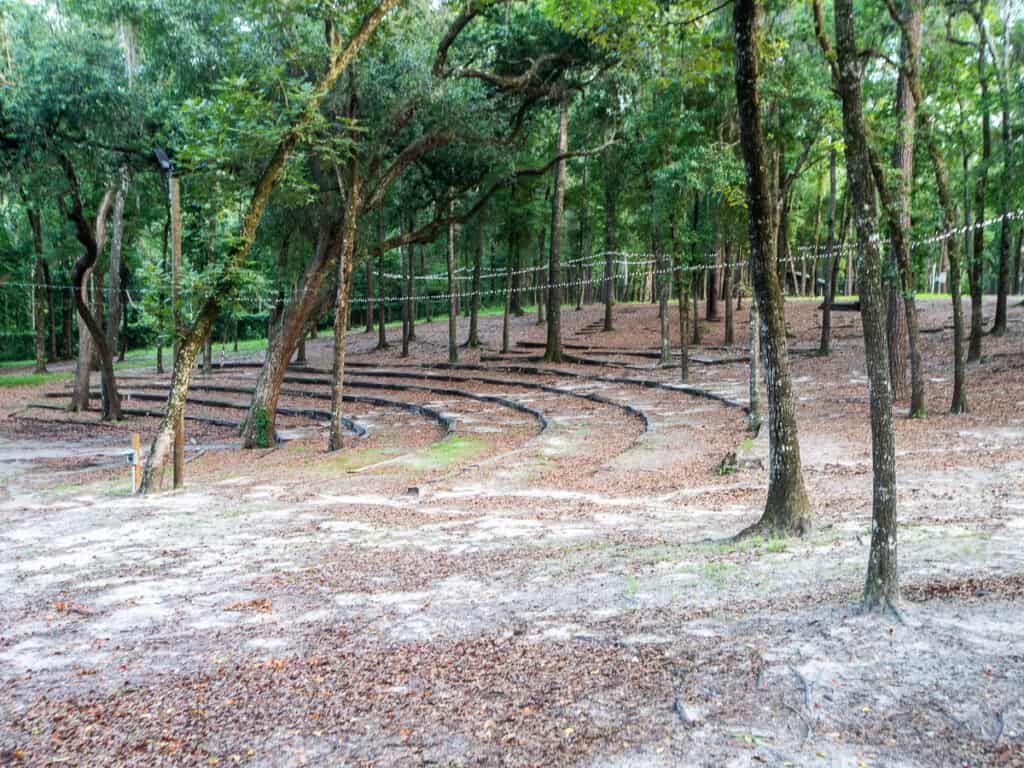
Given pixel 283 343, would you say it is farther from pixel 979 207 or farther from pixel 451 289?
pixel 979 207

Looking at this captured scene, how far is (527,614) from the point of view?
5012mm

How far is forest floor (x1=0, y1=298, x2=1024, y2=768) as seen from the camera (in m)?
3.37

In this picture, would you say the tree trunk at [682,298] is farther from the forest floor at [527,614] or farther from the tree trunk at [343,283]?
the tree trunk at [343,283]

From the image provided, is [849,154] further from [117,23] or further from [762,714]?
[117,23]

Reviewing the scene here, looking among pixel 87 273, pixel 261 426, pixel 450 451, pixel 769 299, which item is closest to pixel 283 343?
pixel 261 426

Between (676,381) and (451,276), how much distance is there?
889cm

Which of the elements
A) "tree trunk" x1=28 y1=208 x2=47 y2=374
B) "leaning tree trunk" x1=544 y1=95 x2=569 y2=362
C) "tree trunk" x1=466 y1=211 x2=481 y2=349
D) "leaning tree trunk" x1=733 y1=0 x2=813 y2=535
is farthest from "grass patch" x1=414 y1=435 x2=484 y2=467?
"tree trunk" x1=28 y1=208 x2=47 y2=374

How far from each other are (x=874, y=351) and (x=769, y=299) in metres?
1.96

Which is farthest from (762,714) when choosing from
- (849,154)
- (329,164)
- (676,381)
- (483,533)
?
(676,381)

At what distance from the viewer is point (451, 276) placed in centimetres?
2566

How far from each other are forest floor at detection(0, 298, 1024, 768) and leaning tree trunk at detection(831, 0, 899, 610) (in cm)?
26

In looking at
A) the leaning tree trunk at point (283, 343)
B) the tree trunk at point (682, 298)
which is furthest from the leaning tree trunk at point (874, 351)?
the tree trunk at point (682, 298)

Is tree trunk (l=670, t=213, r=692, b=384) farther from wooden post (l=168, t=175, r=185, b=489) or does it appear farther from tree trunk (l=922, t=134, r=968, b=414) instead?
wooden post (l=168, t=175, r=185, b=489)

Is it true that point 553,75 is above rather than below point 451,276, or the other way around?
above
